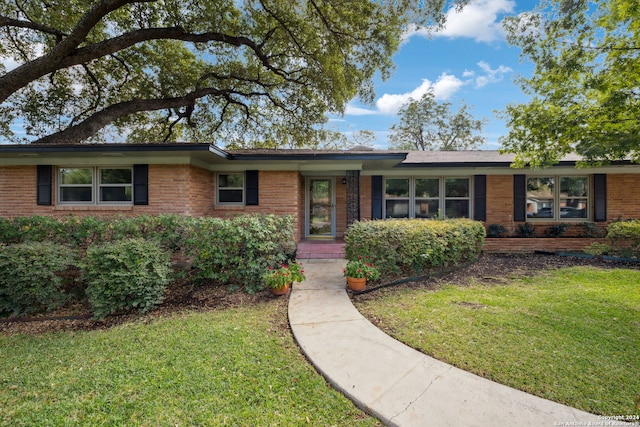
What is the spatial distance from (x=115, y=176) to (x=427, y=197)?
1043 cm

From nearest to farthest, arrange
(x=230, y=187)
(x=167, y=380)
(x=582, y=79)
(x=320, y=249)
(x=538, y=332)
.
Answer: (x=167, y=380), (x=538, y=332), (x=582, y=79), (x=320, y=249), (x=230, y=187)

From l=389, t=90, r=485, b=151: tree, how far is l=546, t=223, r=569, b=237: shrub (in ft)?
64.2

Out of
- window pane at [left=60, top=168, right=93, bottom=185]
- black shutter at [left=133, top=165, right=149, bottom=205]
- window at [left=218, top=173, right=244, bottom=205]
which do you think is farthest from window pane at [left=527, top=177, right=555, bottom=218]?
window pane at [left=60, top=168, right=93, bottom=185]

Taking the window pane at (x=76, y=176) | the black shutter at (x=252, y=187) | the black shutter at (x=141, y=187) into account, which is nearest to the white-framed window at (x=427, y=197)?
the black shutter at (x=252, y=187)

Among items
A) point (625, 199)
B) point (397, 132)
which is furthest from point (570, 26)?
point (397, 132)

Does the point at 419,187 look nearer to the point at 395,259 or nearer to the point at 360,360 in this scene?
the point at 395,259

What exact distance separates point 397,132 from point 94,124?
25.6m

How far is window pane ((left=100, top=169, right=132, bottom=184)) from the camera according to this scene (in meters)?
8.26

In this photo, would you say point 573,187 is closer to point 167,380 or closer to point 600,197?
point 600,197

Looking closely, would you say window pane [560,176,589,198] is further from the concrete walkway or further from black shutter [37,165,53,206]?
black shutter [37,165,53,206]

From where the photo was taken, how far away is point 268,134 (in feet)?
Result: 48.2

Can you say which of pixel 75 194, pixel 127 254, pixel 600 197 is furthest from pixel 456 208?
pixel 75 194

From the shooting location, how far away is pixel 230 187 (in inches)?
373

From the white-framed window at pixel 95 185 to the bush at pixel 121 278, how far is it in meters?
4.26
